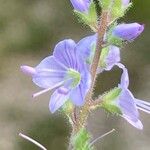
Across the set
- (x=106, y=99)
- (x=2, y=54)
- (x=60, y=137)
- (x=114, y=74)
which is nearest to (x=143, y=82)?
(x=114, y=74)

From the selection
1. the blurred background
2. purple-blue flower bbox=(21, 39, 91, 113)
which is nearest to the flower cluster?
purple-blue flower bbox=(21, 39, 91, 113)

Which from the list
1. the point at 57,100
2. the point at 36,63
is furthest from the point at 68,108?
the point at 36,63

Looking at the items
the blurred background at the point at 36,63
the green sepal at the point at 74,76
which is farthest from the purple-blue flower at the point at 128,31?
the blurred background at the point at 36,63

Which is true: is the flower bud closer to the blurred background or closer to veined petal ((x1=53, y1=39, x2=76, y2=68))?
veined petal ((x1=53, y1=39, x2=76, y2=68))

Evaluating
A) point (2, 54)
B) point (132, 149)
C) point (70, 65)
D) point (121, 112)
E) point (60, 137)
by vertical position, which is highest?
point (70, 65)

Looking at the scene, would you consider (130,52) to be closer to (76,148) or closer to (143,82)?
(143,82)

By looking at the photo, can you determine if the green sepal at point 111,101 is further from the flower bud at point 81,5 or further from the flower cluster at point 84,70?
the flower bud at point 81,5

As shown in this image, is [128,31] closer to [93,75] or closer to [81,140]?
[93,75]
